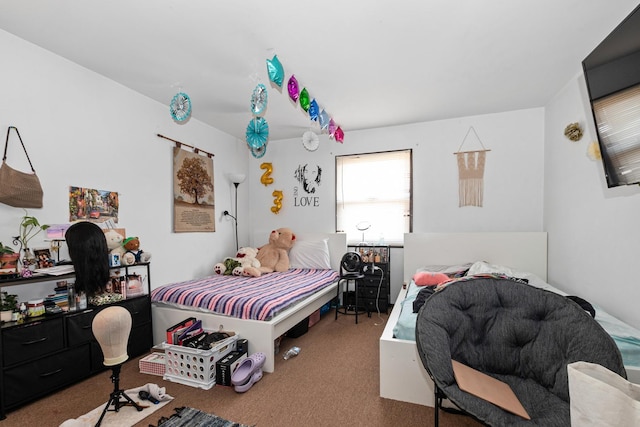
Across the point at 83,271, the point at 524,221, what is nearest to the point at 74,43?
the point at 83,271

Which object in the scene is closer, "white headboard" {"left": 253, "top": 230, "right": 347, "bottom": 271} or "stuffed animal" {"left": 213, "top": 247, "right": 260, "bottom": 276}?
"stuffed animal" {"left": 213, "top": 247, "right": 260, "bottom": 276}

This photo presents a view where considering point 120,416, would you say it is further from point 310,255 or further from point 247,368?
point 310,255

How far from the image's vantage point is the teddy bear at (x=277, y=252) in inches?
156

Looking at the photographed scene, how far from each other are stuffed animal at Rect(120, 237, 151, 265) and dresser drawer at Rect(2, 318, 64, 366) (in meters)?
0.61

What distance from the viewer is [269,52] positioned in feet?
7.29

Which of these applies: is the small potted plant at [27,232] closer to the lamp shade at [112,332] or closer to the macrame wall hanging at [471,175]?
the lamp shade at [112,332]

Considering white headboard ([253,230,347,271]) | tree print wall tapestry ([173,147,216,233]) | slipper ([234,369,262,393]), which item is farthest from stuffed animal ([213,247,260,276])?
slipper ([234,369,262,393])

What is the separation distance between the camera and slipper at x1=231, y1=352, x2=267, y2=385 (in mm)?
2020

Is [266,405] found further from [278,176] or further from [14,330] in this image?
[278,176]

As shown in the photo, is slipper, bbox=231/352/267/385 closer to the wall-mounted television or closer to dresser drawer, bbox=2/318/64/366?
dresser drawer, bbox=2/318/64/366

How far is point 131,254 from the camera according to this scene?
2.55 meters

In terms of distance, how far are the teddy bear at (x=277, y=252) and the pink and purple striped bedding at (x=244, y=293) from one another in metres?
0.43

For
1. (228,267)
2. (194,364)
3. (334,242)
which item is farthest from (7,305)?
(334,242)

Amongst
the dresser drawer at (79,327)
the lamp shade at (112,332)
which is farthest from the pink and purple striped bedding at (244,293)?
the lamp shade at (112,332)
